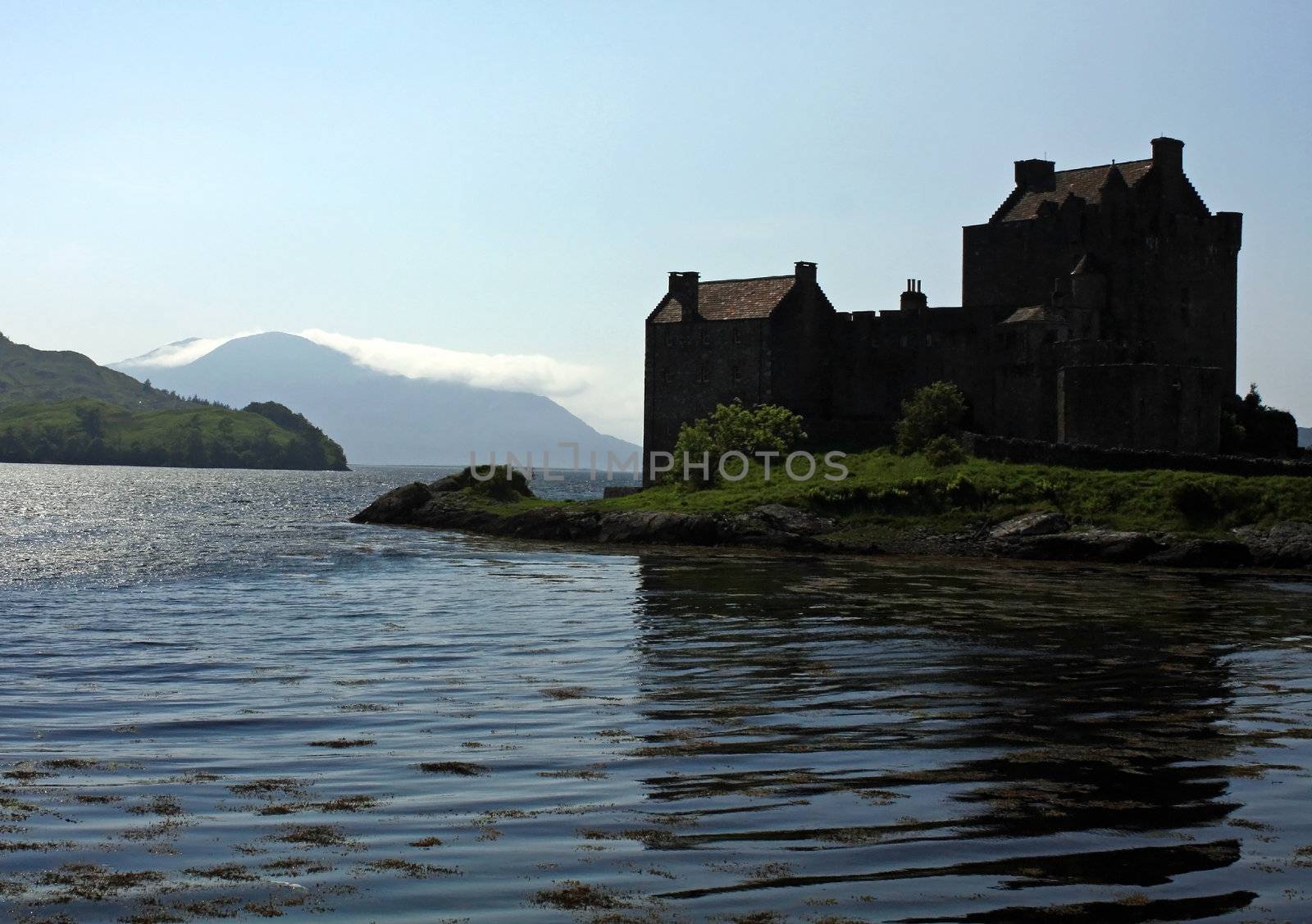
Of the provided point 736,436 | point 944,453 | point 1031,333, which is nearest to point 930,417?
point 944,453

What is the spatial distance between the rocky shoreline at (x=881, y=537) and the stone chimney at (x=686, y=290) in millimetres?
17524

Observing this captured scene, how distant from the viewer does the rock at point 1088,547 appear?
53.2 metres

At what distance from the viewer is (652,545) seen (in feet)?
209

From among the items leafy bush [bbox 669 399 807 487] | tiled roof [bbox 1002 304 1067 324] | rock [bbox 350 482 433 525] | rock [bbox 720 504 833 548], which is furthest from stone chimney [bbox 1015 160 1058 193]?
rock [bbox 350 482 433 525]

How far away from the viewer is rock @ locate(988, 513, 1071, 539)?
5603 centimetres

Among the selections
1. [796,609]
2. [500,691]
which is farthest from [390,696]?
[796,609]

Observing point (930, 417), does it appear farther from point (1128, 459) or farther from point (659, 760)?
point (659, 760)

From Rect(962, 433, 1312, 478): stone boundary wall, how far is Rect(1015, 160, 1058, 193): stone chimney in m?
21.4

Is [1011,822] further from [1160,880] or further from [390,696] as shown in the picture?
[390,696]

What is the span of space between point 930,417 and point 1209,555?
2063 cm

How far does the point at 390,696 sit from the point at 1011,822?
38.1ft

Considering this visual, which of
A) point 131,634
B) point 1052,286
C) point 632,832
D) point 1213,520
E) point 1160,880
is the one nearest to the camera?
point 1160,880

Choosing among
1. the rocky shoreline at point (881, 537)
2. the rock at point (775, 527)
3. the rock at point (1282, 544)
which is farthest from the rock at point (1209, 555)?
the rock at point (775, 527)

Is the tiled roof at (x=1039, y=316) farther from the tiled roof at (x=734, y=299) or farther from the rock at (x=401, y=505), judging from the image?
the rock at (x=401, y=505)
